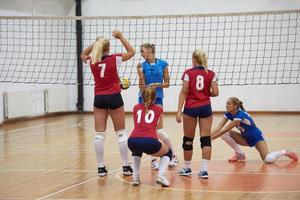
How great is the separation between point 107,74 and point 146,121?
45.3 inches

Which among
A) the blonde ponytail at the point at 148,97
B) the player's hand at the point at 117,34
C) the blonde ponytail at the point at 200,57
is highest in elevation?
the player's hand at the point at 117,34

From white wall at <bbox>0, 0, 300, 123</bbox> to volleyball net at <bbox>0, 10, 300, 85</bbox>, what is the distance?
0.41 metres

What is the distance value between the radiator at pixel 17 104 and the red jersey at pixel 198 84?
10.3m

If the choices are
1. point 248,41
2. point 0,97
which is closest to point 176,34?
point 248,41

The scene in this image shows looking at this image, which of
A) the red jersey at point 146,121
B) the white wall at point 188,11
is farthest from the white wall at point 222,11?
the red jersey at point 146,121

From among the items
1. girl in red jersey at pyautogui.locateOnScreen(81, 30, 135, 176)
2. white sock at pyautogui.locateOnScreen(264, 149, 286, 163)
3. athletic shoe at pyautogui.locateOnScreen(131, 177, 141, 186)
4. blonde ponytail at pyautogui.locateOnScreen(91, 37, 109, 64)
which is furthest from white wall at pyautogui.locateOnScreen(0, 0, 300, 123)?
athletic shoe at pyautogui.locateOnScreen(131, 177, 141, 186)

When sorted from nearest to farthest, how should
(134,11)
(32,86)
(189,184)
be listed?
(189,184) → (32,86) → (134,11)

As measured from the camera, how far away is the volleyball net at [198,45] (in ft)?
60.8

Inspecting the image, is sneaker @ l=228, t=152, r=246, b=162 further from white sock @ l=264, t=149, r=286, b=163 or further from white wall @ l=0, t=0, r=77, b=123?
white wall @ l=0, t=0, r=77, b=123

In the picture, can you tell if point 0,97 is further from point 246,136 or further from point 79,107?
point 246,136

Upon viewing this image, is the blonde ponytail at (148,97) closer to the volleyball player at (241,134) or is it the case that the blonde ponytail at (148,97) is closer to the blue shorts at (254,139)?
the volleyball player at (241,134)

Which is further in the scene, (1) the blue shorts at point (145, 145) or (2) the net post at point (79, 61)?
(2) the net post at point (79, 61)

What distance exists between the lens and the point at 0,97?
17562 millimetres

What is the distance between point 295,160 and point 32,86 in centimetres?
1101
